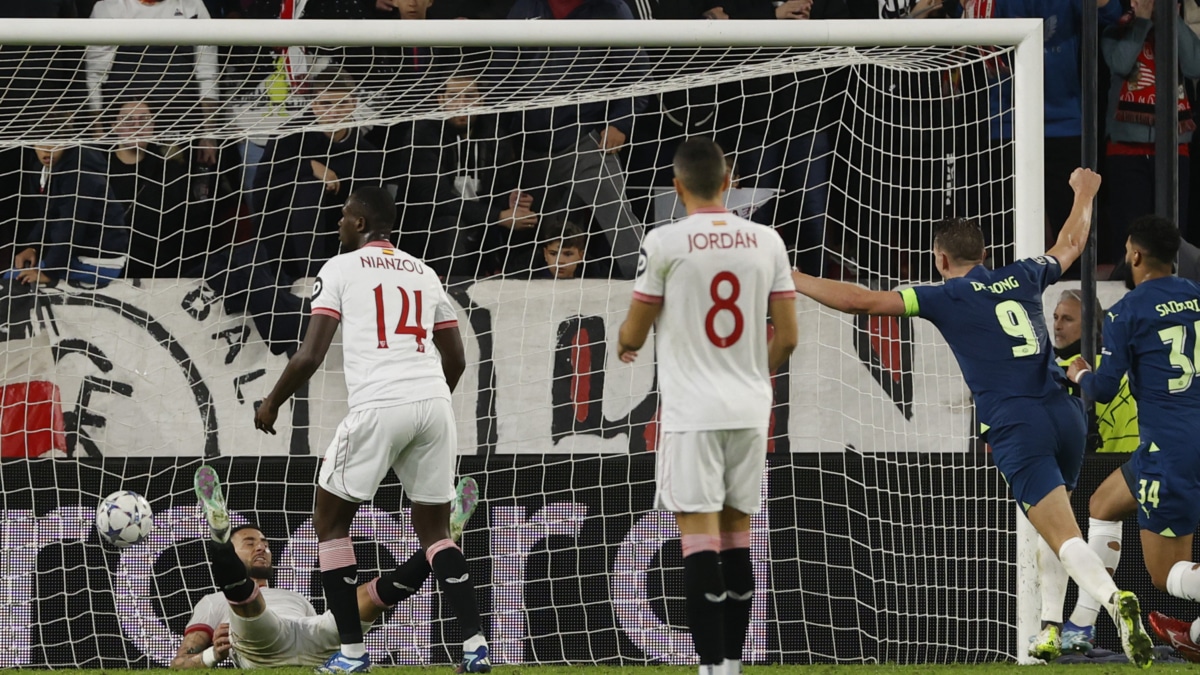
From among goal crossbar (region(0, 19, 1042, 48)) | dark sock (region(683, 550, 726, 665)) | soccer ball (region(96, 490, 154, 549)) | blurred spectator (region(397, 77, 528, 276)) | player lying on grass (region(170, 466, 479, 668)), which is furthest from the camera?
blurred spectator (region(397, 77, 528, 276))

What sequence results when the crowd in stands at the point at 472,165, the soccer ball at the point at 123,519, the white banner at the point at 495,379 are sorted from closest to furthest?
the soccer ball at the point at 123,519, the white banner at the point at 495,379, the crowd in stands at the point at 472,165

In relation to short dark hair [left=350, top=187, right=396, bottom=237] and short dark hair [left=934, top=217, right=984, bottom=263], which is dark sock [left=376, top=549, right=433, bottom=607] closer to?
short dark hair [left=350, top=187, right=396, bottom=237]

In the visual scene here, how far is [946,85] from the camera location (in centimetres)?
807

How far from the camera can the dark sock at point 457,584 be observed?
574cm

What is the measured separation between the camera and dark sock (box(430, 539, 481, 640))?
5738 millimetres

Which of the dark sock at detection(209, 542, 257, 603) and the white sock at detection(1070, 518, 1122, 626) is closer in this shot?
the dark sock at detection(209, 542, 257, 603)

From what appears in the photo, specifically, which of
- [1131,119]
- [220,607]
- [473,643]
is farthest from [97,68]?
[1131,119]

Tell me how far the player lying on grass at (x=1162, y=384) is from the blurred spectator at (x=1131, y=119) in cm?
272

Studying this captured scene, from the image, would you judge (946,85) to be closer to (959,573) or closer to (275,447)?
(959,573)

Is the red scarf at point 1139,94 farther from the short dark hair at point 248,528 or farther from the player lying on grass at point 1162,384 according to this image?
the short dark hair at point 248,528

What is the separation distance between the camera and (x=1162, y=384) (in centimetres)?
607

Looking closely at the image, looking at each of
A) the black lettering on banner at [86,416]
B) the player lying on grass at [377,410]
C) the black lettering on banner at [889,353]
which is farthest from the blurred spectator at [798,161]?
the black lettering on banner at [86,416]

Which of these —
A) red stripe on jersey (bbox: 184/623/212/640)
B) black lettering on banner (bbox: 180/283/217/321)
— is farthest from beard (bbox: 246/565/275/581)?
black lettering on banner (bbox: 180/283/217/321)

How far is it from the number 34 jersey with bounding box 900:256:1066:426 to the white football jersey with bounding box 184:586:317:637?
123 inches
